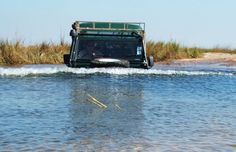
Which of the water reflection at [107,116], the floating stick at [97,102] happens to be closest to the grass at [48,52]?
the water reflection at [107,116]

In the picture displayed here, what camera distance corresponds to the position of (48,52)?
3048 centimetres

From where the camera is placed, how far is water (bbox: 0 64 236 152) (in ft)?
22.4

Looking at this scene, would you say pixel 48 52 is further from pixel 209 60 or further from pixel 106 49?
pixel 106 49

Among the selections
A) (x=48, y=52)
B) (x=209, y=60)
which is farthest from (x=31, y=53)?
(x=209, y=60)

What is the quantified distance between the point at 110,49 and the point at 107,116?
9458 mm

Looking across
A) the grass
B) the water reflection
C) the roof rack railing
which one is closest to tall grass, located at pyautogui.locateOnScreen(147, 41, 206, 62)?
the grass

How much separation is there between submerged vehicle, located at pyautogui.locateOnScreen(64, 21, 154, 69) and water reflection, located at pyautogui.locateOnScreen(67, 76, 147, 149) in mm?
3432

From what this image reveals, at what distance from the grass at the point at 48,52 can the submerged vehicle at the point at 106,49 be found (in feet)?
33.2

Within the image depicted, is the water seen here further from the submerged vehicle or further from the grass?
the grass

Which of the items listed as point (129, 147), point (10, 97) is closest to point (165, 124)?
point (129, 147)

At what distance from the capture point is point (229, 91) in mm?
14195

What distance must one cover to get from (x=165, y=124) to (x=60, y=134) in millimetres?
1736

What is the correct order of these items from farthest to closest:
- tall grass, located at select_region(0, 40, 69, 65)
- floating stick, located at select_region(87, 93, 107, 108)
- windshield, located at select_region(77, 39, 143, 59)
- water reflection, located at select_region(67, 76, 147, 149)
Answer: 1. tall grass, located at select_region(0, 40, 69, 65)
2. windshield, located at select_region(77, 39, 143, 59)
3. floating stick, located at select_region(87, 93, 107, 108)
4. water reflection, located at select_region(67, 76, 147, 149)

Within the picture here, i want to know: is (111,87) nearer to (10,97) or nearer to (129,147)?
(10,97)
